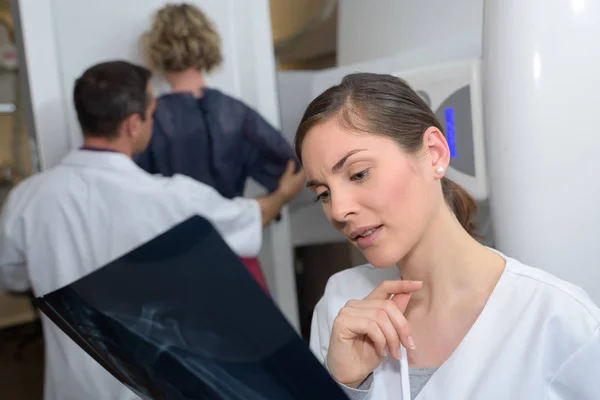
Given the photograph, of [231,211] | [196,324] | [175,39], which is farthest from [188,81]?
[196,324]

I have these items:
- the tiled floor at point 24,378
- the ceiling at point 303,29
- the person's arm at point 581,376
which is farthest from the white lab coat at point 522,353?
the tiled floor at point 24,378

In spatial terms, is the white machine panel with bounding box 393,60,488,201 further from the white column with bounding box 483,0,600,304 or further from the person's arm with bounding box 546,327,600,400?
the person's arm with bounding box 546,327,600,400

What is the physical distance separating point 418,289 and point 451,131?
9.6 inches

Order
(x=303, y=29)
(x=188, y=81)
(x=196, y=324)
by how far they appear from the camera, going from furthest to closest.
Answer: (x=303, y=29) → (x=188, y=81) → (x=196, y=324)

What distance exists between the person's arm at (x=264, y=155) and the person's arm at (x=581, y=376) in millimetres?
519

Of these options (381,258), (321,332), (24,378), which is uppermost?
(381,258)

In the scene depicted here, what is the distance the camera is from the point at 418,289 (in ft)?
1.33

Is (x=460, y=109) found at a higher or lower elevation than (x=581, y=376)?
higher

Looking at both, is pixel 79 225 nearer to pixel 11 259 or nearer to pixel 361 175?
pixel 11 259

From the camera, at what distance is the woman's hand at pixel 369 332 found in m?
0.38

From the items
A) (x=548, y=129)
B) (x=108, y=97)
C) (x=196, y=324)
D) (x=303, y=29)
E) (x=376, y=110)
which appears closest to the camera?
(x=196, y=324)

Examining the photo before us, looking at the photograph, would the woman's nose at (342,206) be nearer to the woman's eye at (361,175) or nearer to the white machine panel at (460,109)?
the woman's eye at (361,175)

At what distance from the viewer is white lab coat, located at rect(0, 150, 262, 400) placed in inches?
27.7

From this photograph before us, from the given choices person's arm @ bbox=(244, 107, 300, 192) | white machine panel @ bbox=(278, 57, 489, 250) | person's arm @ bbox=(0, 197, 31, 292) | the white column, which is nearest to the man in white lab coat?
person's arm @ bbox=(0, 197, 31, 292)
